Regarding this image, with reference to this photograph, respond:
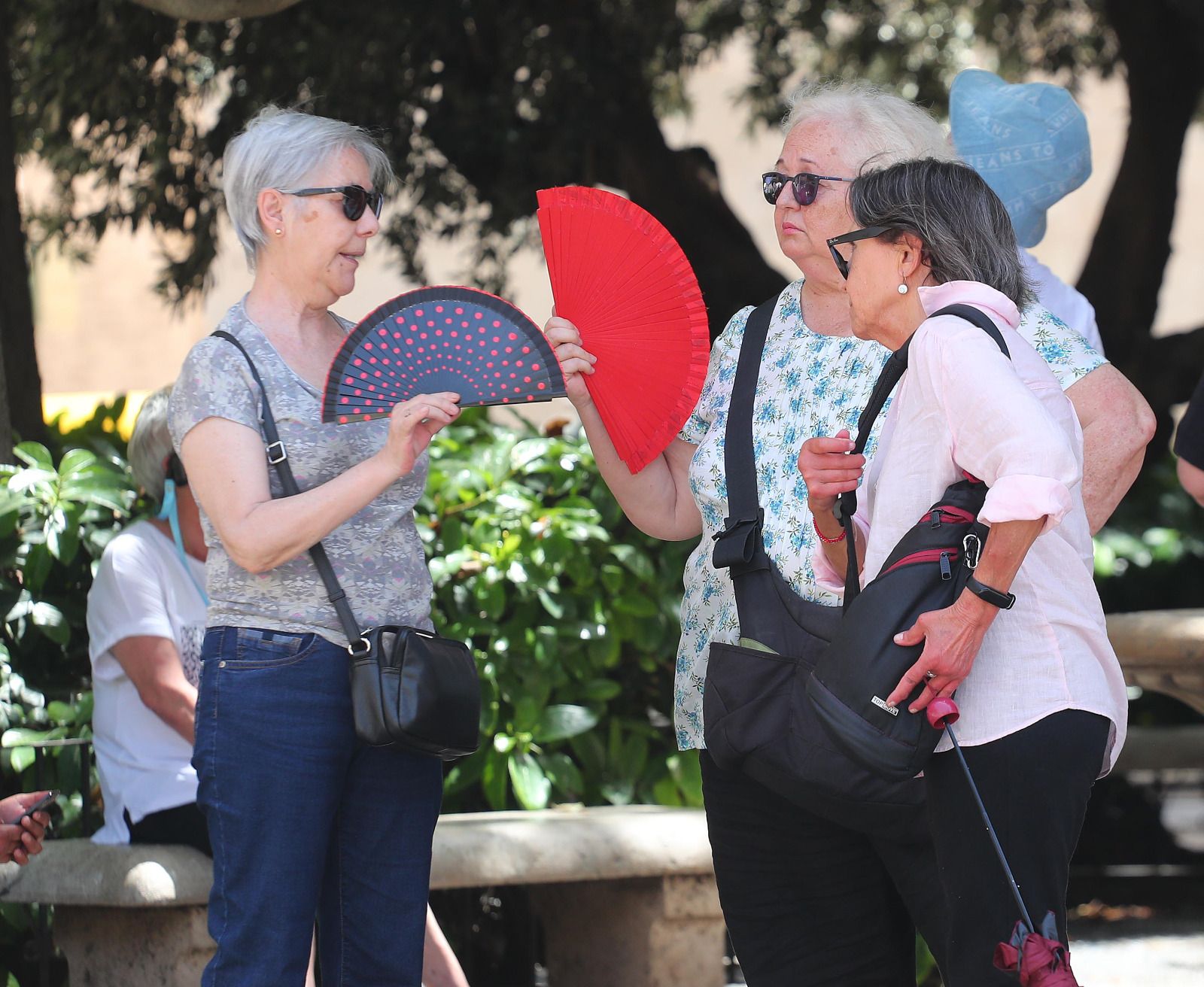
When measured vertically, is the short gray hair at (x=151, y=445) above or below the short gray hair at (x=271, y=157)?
below

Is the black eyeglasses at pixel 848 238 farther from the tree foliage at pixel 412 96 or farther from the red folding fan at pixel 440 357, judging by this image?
the tree foliage at pixel 412 96

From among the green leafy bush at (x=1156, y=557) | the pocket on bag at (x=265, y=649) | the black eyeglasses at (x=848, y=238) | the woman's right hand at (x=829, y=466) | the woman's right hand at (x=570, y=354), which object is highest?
the black eyeglasses at (x=848, y=238)

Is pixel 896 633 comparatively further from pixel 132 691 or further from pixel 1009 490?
pixel 132 691

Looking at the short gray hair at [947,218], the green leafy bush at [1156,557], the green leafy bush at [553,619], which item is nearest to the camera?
the short gray hair at [947,218]

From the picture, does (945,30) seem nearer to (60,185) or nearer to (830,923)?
(60,185)

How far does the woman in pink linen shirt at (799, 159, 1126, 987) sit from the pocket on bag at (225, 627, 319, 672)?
3.05ft

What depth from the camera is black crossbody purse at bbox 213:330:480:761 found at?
8.07 feet

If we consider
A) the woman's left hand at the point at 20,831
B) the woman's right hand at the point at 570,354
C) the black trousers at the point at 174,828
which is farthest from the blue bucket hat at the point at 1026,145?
the woman's left hand at the point at 20,831

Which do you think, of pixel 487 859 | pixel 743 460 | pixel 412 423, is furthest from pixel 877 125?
pixel 487 859

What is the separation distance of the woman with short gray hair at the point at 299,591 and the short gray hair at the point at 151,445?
3.18 feet

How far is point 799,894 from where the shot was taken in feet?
8.61

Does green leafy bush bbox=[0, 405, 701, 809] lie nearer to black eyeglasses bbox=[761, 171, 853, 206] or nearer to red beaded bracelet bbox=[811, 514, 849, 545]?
black eyeglasses bbox=[761, 171, 853, 206]

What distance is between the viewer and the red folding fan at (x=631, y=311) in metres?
2.76

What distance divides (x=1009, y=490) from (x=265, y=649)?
1.22m
